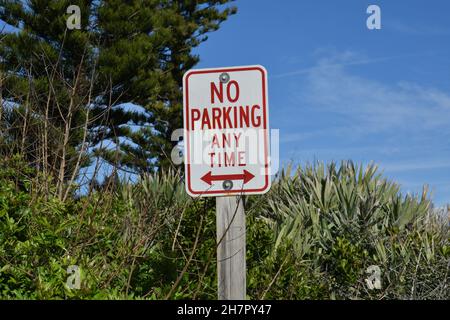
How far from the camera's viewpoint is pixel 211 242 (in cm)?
636

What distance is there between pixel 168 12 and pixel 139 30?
2779 mm

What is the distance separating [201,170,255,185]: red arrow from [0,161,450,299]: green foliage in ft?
1.04

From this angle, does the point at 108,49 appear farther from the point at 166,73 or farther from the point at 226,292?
the point at 226,292

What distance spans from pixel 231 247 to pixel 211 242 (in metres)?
1.93

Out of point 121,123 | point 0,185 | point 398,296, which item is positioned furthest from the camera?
point 121,123

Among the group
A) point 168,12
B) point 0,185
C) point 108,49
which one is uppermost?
point 168,12

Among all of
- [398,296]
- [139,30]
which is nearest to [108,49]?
[139,30]

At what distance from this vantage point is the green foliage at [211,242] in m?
5.33

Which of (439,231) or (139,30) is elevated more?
(139,30)

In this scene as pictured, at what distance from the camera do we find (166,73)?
→ 1074 inches

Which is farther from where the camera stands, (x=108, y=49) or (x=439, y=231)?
(x=108, y=49)

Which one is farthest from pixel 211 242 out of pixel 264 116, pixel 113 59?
pixel 113 59

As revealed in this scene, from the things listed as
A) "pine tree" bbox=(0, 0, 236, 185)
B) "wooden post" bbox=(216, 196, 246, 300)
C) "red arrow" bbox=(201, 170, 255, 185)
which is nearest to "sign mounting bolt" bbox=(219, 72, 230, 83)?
"red arrow" bbox=(201, 170, 255, 185)

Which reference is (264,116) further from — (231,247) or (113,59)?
(113,59)
